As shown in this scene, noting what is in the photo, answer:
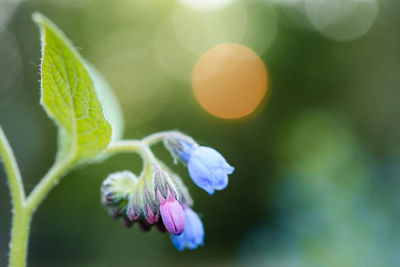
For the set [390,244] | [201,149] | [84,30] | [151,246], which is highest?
[390,244]

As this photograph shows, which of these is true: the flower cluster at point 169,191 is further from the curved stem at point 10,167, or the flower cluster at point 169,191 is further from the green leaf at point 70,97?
the curved stem at point 10,167

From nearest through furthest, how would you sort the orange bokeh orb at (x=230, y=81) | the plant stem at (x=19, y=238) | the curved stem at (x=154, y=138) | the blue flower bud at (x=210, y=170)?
the plant stem at (x=19, y=238) → the blue flower bud at (x=210, y=170) → the curved stem at (x=154, y=138) → the orange bokeh orb at (x=230, y=81)

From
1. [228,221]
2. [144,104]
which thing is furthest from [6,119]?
[228,221]

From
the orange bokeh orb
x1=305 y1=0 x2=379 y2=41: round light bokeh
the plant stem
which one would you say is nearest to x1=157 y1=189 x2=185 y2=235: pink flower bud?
the plant stem

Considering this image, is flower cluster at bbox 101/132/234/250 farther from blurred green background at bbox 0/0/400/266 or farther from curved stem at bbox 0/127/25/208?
blurred green background at bbox 0/0/400/266

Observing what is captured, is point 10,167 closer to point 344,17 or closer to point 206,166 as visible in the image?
point 206,166

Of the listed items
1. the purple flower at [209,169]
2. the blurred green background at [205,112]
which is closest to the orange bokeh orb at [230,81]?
the blurred green background at [205,112]

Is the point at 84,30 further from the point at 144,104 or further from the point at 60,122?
the point at 60,122
